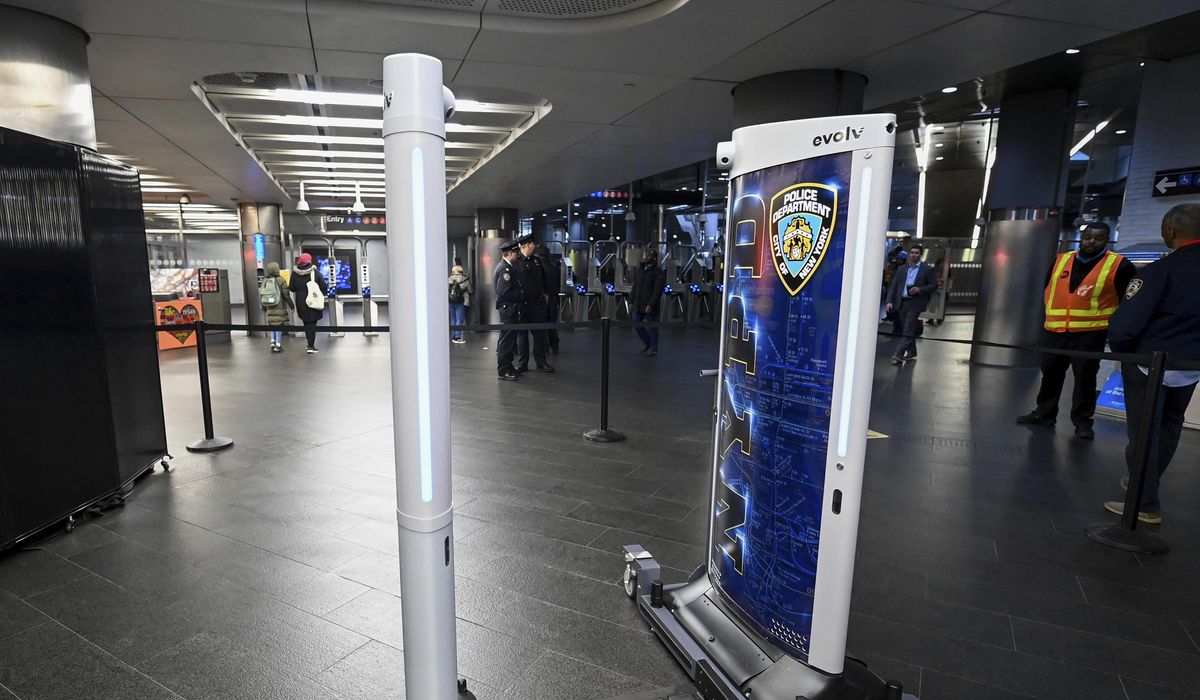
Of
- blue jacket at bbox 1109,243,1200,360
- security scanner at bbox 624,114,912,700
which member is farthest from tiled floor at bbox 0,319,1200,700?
blue jacket at bbox 1109,243,1200,360

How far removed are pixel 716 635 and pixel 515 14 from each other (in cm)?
388

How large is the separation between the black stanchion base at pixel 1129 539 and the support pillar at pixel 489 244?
43.2ft

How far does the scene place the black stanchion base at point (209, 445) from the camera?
481 cm

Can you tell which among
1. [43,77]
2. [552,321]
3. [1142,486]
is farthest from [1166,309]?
[552,321]

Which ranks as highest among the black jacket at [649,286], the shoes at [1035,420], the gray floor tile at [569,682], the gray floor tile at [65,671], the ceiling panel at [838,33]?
the ceiling panel at [838,33]

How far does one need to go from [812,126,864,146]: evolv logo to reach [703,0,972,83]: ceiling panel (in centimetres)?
245

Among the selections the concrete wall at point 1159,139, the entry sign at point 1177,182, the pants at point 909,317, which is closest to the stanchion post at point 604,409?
the pants at point 909,317

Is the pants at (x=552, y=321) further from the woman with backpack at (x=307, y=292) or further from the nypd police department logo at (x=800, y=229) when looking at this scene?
the nypd police department logo at (x=800, y=229)

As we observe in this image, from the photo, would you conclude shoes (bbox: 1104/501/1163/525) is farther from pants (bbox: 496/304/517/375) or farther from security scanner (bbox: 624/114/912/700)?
pants (bbox: 496/304/517/375)

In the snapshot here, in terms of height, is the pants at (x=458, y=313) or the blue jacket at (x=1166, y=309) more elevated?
the blue jacket at (x=1166, y=309)

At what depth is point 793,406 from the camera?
188 centimetres

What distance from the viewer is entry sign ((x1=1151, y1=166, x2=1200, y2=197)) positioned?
21.2ft

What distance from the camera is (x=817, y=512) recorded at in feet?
5.93

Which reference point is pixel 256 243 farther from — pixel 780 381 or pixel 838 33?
pixel 780 381
